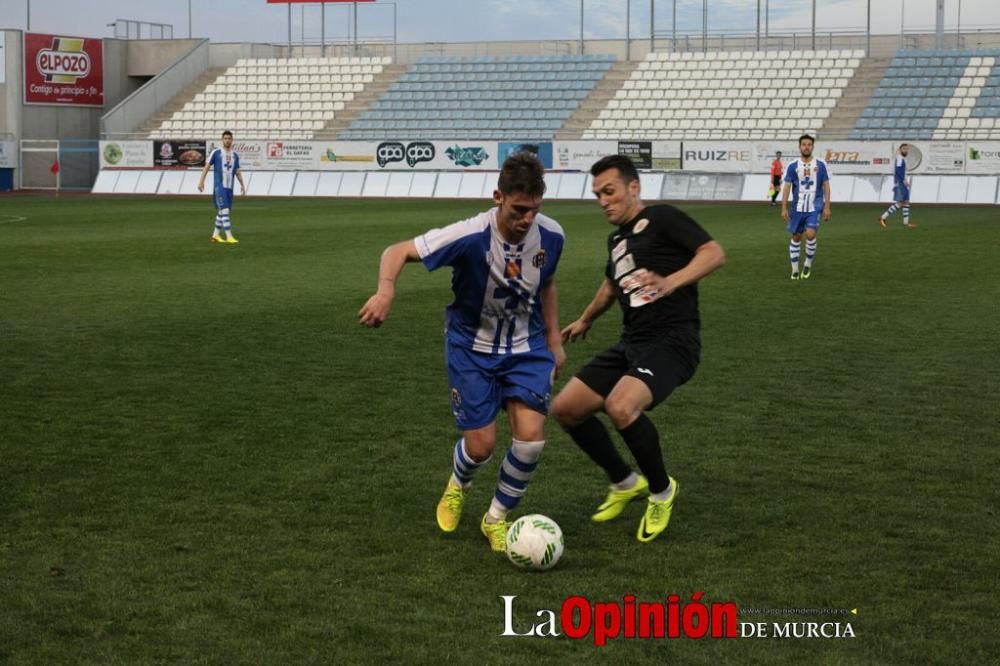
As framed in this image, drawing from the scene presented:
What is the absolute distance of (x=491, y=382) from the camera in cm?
630

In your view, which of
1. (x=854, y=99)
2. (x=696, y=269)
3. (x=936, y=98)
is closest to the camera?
(x=696, y=269)

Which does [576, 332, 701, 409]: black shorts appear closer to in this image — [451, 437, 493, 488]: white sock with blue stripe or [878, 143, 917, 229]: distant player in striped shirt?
[451, 437, 493, 488]: white sock with blue stripe

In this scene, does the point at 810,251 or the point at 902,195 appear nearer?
the point at 810,251

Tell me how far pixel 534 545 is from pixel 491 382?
0.85 metres

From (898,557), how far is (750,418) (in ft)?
10.5

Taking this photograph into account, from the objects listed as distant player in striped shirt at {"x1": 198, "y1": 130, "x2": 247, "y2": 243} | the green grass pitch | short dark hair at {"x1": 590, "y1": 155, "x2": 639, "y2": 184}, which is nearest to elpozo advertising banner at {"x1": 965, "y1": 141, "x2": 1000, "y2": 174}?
distant player in striped shirt at {"x1": 198, "y1": 130, "x2": 247, "y2": 243}

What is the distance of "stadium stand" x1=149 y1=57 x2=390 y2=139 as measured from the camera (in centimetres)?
5528

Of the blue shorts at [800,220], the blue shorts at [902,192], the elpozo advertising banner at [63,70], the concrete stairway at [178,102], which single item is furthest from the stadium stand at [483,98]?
the blue shorts at [800,220]

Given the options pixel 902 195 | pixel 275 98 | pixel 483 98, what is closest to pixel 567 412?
pixel 902 195

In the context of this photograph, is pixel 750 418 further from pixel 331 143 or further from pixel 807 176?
pixel 331 143

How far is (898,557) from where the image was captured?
235 inches

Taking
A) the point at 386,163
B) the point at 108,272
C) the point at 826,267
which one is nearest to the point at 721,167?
the point at 386,163

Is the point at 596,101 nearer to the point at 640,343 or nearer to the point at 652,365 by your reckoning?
the point at 640,343

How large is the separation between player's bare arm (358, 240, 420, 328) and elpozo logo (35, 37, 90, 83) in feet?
176
